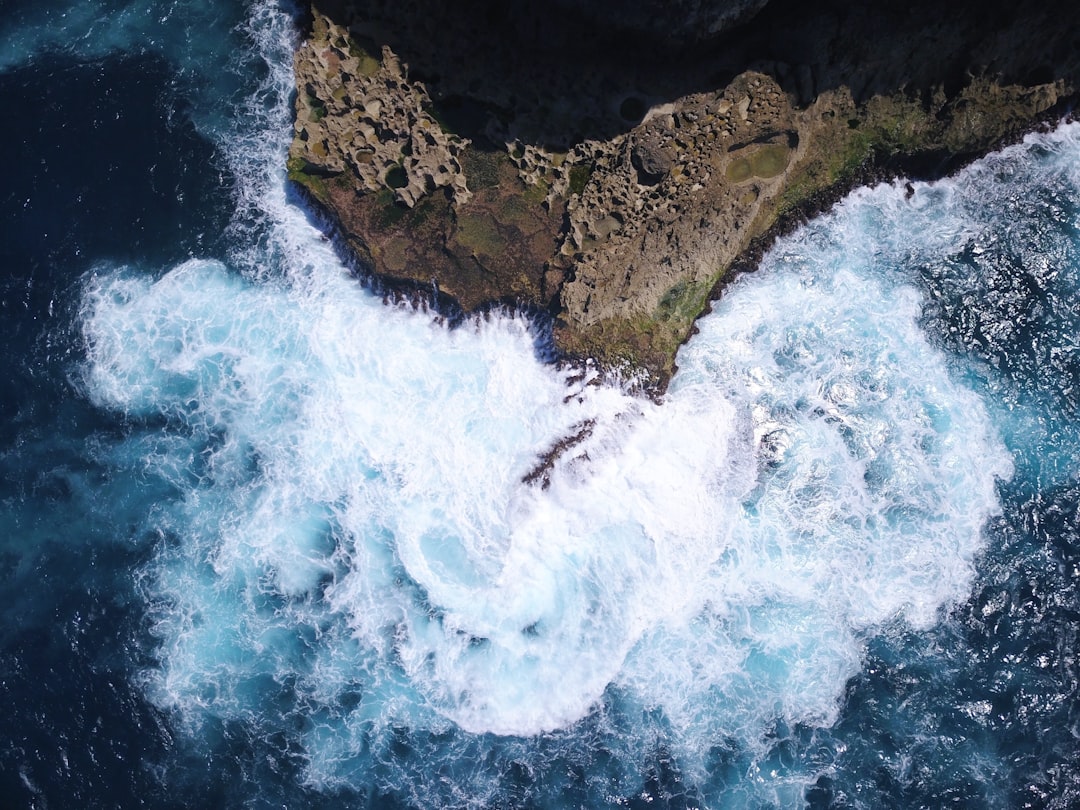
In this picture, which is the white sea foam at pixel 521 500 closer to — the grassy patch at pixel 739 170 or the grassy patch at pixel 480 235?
the grassy patch at pixel 480 235

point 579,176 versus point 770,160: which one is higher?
point 770,160

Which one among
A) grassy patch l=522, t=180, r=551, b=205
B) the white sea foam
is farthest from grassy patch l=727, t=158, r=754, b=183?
grassy patch l=522, t=180, r=551, b=205

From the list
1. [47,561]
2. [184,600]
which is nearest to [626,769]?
[184,600]

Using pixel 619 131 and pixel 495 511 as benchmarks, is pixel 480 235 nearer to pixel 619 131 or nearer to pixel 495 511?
pixel 619 131

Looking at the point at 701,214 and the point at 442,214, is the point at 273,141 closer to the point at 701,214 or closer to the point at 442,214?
the point at 442,214

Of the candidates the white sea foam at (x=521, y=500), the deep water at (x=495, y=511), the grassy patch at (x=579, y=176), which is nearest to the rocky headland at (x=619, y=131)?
the grassy patch at (x=579, y=176)

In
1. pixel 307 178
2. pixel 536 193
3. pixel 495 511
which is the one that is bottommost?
pixel 495 511

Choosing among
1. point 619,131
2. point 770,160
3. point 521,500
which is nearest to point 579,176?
point 619,131
